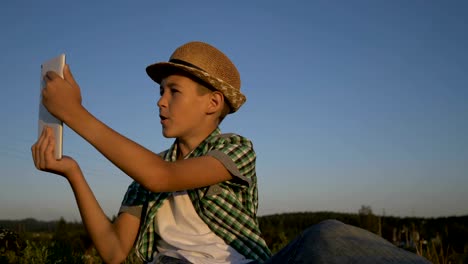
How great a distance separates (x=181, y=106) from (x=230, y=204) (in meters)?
0.60

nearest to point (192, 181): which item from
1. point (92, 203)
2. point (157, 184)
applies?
Answer: point (157, 184)

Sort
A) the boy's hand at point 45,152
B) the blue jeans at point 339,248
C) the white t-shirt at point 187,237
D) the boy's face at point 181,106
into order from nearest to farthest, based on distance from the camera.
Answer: the blue jeans at point 339,248 < the boy's hand at point 45,152 < the white t-shirt at point 187,237 < the boy's face at point 181,106

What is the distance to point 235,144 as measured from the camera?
2.98 metres

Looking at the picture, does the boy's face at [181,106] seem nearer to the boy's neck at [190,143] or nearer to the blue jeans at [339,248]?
the boy's neck at [190,143]

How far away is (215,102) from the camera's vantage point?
3.24 meters

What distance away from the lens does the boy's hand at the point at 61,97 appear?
2.41m

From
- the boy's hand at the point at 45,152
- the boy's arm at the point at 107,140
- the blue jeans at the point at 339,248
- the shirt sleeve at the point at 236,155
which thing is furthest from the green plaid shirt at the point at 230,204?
the blue jeans at the point at 339,248

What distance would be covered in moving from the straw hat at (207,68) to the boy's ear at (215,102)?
3 centimetres

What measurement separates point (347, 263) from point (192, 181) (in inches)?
44.9

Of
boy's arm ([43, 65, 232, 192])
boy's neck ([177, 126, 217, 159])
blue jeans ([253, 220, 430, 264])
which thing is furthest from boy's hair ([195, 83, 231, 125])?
blue jeans ([253, 220, 430, 264])

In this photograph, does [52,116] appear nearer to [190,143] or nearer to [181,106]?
[181,106]

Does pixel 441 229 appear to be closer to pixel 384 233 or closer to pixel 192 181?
pixel 384 233

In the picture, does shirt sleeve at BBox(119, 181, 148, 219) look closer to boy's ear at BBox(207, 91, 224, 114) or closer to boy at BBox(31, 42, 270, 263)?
boy at BBox(31, 42, 270, 263)

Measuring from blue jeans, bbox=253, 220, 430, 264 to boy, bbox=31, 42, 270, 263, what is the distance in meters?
0.87
